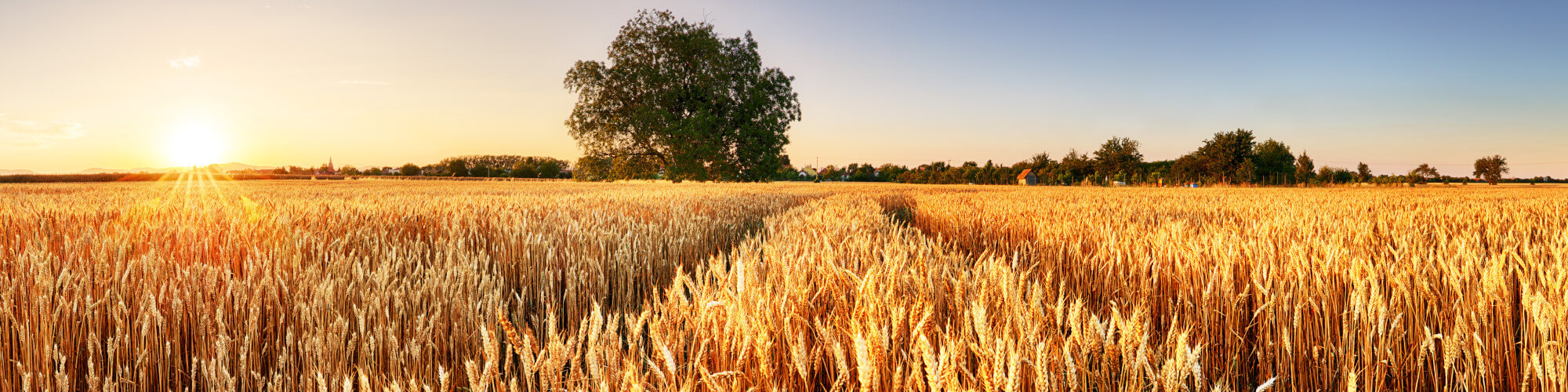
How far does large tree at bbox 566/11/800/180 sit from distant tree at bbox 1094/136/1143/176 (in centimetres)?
5189

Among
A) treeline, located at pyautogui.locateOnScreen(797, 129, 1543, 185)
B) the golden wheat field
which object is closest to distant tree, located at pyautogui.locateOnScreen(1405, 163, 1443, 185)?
treeline, located at pyautogui.locateOnScreen(797, 129, 1543, 185)

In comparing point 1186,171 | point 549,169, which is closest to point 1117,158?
point 1186,171

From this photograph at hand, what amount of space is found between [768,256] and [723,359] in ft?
4.37

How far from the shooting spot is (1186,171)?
62.2m

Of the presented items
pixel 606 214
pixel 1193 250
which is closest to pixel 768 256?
pixel 1193 250

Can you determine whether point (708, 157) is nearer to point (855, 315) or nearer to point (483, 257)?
point (483, 257)

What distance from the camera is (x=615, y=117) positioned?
2570 cm

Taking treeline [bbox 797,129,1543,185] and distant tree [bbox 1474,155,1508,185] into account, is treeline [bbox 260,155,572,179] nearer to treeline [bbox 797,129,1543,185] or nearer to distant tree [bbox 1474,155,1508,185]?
treeline [bbox 797,129,1543,185]

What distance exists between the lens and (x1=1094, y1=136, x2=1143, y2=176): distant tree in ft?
210

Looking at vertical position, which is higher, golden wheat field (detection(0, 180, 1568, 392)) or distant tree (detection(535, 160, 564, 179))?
distant tree (detection(535, 160, 564, 179))

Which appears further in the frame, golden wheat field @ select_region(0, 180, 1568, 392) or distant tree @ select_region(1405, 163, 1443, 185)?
distant tree @ select_region(1405, 163, 1443, 185)

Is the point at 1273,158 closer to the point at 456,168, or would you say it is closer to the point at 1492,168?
the point at 1492,168

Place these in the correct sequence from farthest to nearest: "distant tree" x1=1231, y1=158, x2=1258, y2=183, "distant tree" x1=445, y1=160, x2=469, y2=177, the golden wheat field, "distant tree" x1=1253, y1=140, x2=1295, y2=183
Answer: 1. "distant tree" x1=445, y1=160, x2=469, y2=177
2. "distant tree" x1=1253, y1=140, x2=1295, y2=183
3. "distant tree" x1=1231, y1=158, x2=1258, y2=183
4. the golden wheat field

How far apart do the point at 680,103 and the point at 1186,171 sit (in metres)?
59.4
